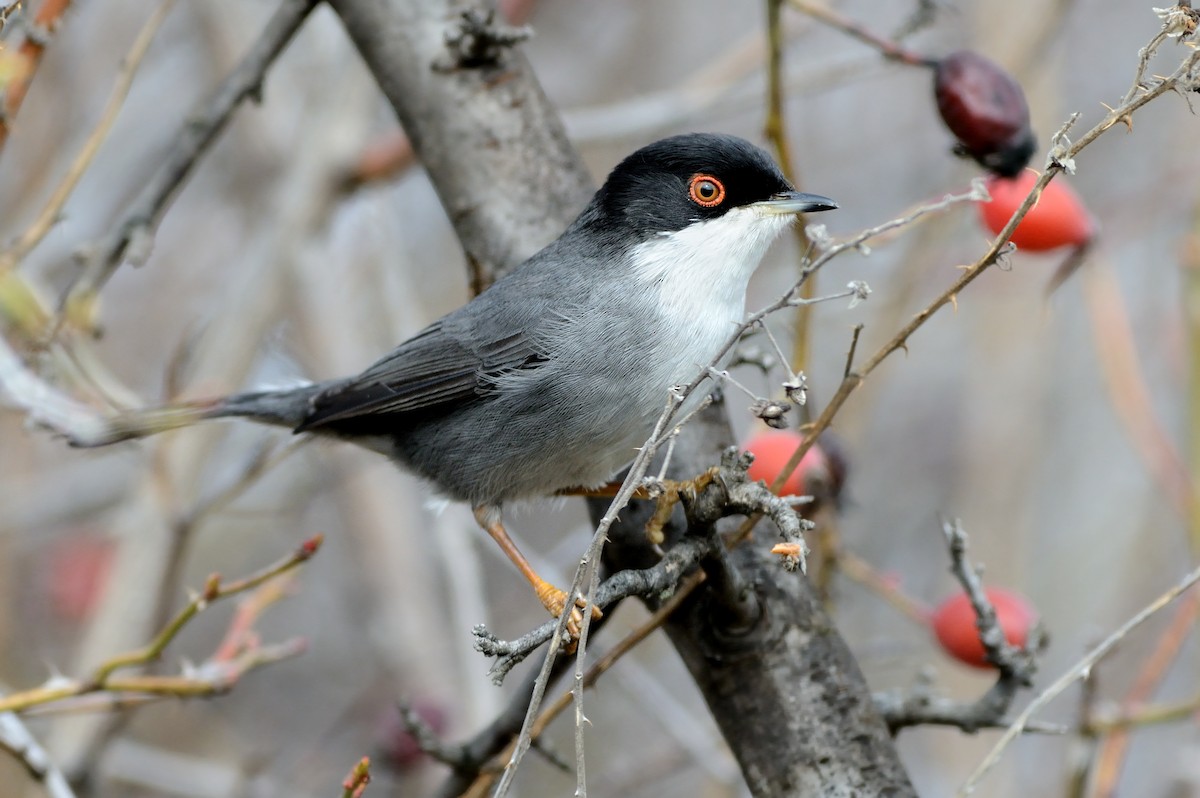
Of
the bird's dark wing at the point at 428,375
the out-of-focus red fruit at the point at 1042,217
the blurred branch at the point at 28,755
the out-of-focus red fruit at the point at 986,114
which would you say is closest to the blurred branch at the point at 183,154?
the bird's dark wing at the point at 428,375

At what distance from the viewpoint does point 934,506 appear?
6730 mm

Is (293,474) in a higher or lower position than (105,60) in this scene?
lower

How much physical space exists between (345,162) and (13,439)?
215 cm

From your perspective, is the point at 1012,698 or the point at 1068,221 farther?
the point at 1068,221

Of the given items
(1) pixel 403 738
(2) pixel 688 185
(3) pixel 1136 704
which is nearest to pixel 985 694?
(3) pixel 1136 704

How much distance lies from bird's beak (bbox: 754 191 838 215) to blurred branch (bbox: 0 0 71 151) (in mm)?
1581

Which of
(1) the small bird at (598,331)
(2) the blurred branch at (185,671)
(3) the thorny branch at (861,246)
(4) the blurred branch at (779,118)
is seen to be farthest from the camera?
(1) the small bird at (598,331)

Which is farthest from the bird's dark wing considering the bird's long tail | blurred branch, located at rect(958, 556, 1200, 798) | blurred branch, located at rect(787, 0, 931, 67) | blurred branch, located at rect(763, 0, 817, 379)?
blurred branch, located at rect(958, 556, 1200, 798)

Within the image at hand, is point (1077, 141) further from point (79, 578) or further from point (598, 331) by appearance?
point (79, 578)

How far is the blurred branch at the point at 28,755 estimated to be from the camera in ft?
6.97

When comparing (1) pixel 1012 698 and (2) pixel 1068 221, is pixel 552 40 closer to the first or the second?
(2) pixel 1068 221

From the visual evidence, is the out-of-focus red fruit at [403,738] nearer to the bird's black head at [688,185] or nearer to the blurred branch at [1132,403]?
the bird's black head at [688,185]

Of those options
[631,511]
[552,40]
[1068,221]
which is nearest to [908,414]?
[552,40]

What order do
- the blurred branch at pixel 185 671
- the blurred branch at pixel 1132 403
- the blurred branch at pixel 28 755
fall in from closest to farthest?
the blurred branch at pixel 28 755 → the blurred branch at pixel 185 671 → the blurred branch at pixel 1132 403
